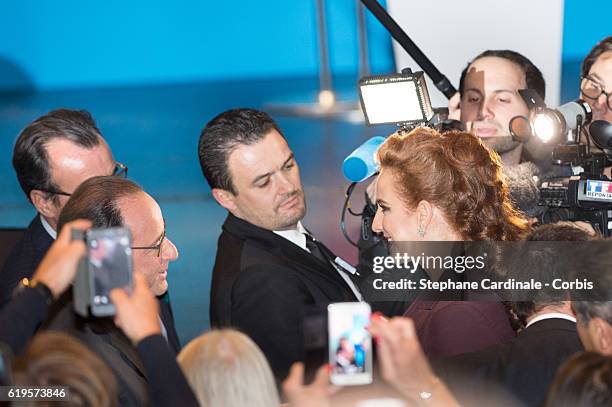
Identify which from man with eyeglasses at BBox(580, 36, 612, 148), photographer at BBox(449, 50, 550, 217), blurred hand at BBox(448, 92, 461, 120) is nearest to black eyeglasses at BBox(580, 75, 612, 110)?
man with eyeglasses at BBox(580, 36, 612, 148)

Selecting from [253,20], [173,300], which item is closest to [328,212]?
[173,300]

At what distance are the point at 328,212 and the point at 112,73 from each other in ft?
20.9

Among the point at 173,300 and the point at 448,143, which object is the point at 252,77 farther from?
the point at 448,143

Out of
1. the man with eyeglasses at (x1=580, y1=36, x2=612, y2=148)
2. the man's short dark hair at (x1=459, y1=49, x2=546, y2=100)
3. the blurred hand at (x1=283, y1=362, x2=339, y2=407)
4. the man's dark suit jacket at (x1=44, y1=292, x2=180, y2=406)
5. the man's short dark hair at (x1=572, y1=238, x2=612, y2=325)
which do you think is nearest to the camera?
the blurred hand at (x1=283, y1=362, x2=339, y2=407)

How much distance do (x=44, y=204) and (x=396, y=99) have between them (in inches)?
42.1

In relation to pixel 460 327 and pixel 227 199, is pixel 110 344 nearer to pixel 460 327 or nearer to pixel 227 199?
pixel 227 199

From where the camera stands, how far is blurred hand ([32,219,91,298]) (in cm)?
210

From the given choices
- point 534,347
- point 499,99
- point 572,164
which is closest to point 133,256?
point 534,347

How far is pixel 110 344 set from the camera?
256 cm

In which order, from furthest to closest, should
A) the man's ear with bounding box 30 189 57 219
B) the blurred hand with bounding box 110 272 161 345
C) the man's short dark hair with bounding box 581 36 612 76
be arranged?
1. the man's short dark hair with bounding box 581 36 612 76
2. the man's ear with bounding box 30 189 57 219
3. the blurred hand with bounding box 110 272 161 345

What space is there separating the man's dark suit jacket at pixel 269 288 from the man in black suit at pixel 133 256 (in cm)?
16

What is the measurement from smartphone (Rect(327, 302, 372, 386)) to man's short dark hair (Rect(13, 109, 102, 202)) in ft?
4.57

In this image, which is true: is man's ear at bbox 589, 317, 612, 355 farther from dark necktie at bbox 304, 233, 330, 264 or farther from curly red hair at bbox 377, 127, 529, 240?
dark necktie at bbox 304, 233, 330, 264

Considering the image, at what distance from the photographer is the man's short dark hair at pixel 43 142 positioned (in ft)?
10.8
